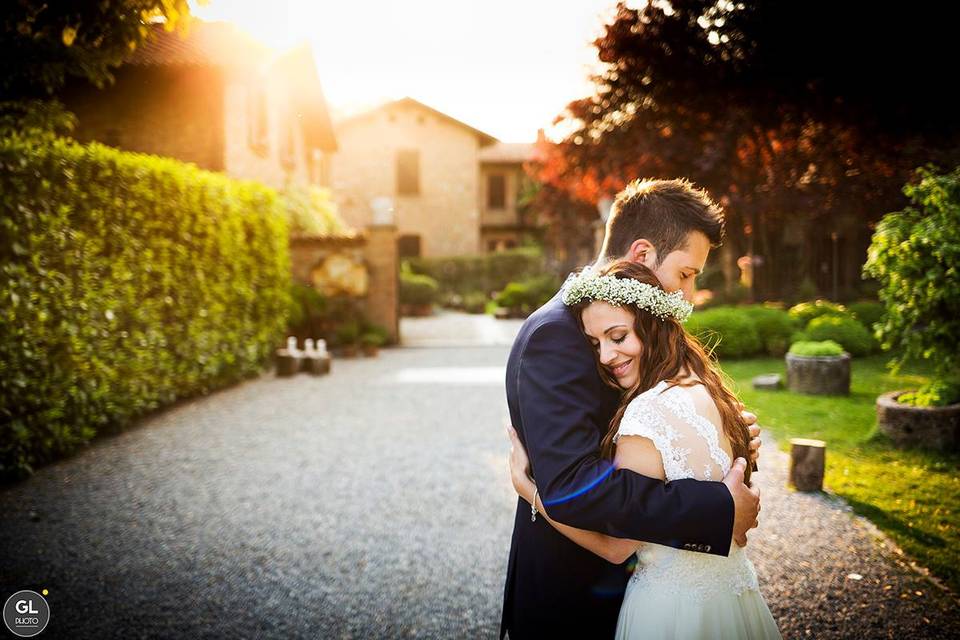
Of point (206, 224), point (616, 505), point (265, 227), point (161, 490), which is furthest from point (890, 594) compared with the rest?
point (265, 227)

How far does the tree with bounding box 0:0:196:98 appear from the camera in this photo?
3.90 metres

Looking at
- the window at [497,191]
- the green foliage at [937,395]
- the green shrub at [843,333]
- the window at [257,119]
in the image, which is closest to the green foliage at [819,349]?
the green shrub at [843,333]

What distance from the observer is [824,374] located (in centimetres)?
823

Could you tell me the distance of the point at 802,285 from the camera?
632 inches

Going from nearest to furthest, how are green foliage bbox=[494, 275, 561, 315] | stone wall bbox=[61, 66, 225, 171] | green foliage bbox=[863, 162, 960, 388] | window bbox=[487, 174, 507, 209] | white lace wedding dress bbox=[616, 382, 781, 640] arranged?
white lace wedding dress bbox=[616, 382, 781, 640] → green foliage bbox=[863, 162, 960, 388] → stone wall bbox=[61, 66, 225, 171] → green foliage bbox=[494, 275, 561, 315] → window bbox=[487, 174, 507, 209]

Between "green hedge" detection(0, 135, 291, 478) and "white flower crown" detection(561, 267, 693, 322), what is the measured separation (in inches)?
188

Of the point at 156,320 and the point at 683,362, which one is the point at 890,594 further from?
the point at 156,320

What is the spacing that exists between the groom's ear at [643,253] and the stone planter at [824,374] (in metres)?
7.33

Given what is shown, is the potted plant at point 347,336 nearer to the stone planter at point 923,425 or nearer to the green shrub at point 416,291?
the green shrub at point 416,291

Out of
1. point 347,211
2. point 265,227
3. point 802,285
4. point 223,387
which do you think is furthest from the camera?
point 347,211

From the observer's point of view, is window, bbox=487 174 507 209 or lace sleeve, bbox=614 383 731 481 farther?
window, bbox=487 174 507 209

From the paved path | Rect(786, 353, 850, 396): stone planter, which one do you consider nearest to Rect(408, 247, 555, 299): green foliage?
Rect(786, 353, 850, 396): stone planter

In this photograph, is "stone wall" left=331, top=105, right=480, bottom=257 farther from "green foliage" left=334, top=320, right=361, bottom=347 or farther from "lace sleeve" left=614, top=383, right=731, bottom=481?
"lace sleeve" left=614, top=383, right=731, bottom=481

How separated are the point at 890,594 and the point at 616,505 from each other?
266 cm
